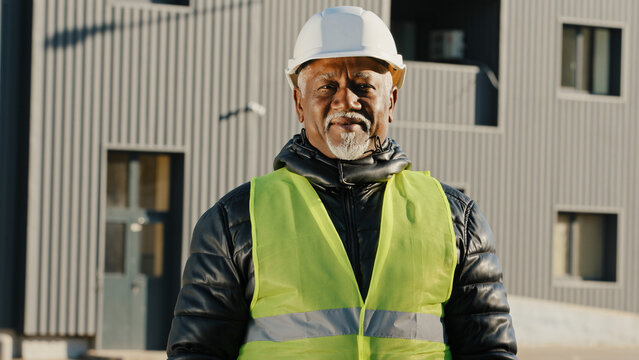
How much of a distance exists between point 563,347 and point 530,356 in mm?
1696

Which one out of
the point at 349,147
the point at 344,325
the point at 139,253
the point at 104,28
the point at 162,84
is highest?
the point at 104,28

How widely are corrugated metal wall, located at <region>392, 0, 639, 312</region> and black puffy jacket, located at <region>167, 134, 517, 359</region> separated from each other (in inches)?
487

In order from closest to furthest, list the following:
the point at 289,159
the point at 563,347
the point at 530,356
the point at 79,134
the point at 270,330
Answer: the point at 270,330
the point at 289,159
the point at 79,134
the point at 530,356
the point at 563,347

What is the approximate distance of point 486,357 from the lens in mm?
2893

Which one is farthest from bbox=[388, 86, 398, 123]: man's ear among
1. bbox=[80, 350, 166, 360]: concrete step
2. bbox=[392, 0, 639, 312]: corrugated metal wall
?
bbox=[392, 0, 639, 312]: corrugated metal wall

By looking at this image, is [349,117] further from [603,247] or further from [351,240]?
[603,247]

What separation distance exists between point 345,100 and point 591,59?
48.7 feet

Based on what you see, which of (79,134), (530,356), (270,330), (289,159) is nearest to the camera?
(270,330)

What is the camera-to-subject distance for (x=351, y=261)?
2.94 m

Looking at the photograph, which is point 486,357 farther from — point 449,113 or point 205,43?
point 449,113

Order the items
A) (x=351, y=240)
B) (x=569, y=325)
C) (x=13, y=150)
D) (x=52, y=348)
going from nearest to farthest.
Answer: (x=351, y=240)
(x=52, y=348)
(x=13, y=150)
(x=569, y=325)

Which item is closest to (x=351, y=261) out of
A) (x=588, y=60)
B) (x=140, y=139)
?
(x=140, y=139)

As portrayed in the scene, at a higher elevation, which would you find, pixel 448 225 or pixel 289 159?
pixel 289 159

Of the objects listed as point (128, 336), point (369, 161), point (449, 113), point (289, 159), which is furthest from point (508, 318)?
point (449, 113)
